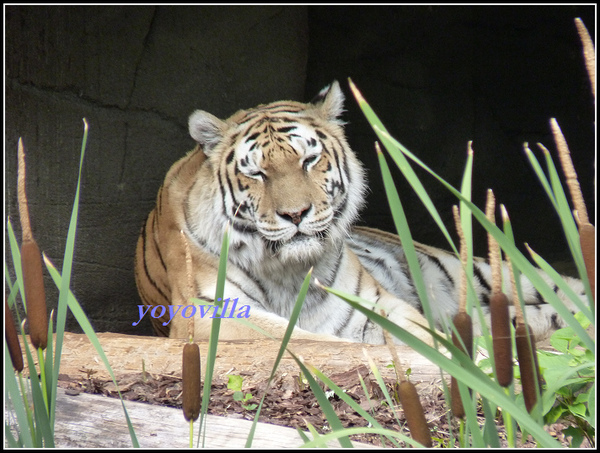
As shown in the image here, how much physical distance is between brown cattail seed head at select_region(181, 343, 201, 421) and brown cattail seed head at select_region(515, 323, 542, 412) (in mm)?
491

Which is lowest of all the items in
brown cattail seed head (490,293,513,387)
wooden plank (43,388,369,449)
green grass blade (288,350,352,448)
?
wooden plank (43,388,369,449)

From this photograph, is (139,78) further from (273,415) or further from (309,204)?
(273,415)

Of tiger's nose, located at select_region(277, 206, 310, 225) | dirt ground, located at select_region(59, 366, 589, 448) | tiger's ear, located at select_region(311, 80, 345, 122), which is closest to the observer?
dirt ground, located at select_region(59, 366, 589, 448)

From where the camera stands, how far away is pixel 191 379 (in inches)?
38.9

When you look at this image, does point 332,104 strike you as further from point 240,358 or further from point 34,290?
point 34,290

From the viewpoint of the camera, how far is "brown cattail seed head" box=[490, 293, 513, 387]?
90 centimetres

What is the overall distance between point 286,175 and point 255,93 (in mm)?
1734

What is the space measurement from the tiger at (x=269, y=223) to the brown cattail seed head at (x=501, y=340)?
193cm

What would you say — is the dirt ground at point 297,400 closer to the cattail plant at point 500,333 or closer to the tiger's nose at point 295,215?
the cattail plant at point 500,333

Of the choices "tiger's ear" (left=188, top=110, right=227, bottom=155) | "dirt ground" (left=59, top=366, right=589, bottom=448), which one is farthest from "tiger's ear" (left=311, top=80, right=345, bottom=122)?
"dirt ground" (left=59, top=366, right=589, bottom=448)

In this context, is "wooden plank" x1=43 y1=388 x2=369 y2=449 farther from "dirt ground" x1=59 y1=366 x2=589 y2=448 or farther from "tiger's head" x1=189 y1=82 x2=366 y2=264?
"tiger's head" x1=189 y1=82 x2=366 y2=264

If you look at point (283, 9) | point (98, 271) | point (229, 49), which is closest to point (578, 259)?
point (98, 271)

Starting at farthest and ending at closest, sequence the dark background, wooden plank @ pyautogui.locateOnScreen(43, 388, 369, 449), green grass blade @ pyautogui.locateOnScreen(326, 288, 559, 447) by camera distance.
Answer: the dark background, wooden plank @ pyautogui.locateOnScreen(43, 388, 369, 449), green grass blade @ pyautogui.locateOnScreen(326, 288, 559, 447)

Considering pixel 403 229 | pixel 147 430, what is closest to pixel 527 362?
pixel 403 229
